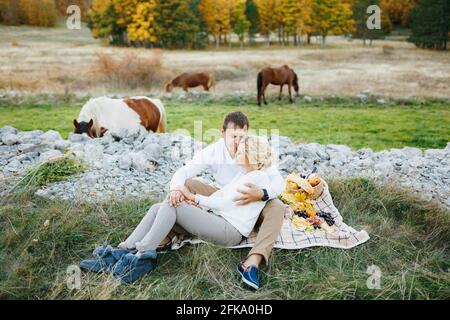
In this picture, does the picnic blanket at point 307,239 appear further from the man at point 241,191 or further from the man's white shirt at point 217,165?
A: the man's white shirt at point 217,165

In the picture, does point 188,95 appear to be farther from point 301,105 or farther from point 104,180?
point 104,180

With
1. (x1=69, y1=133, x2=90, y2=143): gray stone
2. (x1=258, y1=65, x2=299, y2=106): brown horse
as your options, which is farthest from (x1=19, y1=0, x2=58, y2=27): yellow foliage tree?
(x1=258, y1=65, x2=299, y2=106): brown horse

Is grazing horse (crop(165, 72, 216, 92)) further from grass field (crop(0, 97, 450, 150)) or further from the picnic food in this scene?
the picnic food

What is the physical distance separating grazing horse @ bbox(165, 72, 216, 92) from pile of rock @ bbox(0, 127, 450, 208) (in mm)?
4899

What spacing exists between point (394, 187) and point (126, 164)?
258 centimetres

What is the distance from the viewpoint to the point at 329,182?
3.99 m

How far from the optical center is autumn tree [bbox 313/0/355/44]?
8.62 metres

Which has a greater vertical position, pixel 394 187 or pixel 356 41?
pixel 356 41

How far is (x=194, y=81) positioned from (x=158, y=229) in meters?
8.27

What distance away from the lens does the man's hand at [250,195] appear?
8.64ft

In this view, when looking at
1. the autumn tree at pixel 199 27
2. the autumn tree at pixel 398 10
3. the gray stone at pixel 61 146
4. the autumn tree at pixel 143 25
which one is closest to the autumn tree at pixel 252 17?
the autumn tree at pixel 199 27

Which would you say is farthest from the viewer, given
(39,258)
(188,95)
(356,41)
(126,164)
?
(188,95)

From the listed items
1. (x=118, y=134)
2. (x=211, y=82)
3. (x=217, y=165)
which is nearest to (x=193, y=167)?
(x=217, y=165)
